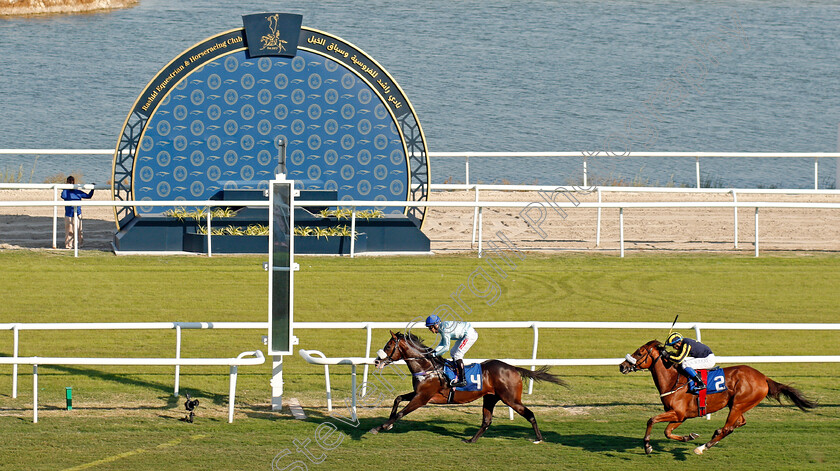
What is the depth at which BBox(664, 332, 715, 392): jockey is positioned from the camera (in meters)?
7.41

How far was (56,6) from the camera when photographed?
46.1 m

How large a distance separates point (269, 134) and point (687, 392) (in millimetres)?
8202

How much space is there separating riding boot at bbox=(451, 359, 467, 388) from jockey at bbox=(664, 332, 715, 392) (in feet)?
4.38

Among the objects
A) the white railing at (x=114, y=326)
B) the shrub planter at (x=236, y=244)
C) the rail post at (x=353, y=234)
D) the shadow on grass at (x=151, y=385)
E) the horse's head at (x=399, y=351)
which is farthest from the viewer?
the shrub planter at (x=236, y=244)

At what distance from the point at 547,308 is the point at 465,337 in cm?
360

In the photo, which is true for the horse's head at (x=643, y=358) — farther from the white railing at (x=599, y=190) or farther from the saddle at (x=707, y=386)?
the white railing at (x=599, y=190)

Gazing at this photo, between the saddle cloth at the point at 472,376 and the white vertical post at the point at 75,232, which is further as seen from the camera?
the white vertical post at the point at 75,232

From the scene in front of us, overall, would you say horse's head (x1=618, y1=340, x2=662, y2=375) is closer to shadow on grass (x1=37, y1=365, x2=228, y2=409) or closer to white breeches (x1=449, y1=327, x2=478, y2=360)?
white breeches (x1=449, y1=327, x2=478, y2=360)

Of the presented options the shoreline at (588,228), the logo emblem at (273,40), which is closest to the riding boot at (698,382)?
the shoreline at (588,228)

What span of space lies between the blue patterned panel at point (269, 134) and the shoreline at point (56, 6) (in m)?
34.0

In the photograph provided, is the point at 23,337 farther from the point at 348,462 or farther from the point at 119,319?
the point at 348,462

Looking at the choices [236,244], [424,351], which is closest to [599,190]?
[236,244]

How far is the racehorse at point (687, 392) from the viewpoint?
7.39 meters

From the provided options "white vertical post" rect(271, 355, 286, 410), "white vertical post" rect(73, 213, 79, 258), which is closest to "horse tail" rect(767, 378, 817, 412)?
"white vertical post" rect(271, 355, 286, 410)
